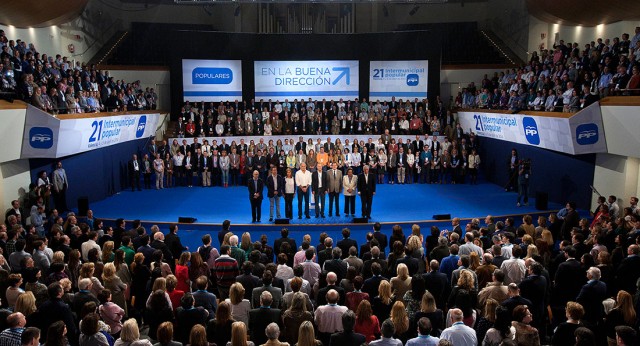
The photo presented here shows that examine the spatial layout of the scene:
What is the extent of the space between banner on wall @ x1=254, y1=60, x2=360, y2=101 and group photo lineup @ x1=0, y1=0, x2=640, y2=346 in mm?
69

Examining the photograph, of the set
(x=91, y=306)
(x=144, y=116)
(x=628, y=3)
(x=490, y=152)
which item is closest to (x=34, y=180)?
(x=144, y=116)

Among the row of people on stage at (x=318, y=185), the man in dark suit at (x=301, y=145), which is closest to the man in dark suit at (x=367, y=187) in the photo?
the row of people on stage at (x=318, y=185)

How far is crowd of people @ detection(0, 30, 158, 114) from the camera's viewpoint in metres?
13.7

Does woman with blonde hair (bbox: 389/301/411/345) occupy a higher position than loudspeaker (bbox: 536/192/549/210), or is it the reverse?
woman with blonde hair (bbox: 389/301/411/345)

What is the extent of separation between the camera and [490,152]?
21.3 metres

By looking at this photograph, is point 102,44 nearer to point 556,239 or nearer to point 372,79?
point 372,79

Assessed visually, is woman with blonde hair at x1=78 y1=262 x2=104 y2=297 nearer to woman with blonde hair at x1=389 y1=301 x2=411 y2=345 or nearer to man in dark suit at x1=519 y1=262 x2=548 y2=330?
woman with blonde hair at x1=389 y1=301 x2=411 y2=345

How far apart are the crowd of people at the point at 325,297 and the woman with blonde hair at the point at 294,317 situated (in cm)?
1

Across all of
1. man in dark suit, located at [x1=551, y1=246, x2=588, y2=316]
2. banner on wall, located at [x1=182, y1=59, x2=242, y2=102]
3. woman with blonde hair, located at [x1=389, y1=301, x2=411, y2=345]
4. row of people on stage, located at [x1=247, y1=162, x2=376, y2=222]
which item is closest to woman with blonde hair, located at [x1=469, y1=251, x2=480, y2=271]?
man in dark suit, located at [x1=551, y1=246, x2=588, y2=316]

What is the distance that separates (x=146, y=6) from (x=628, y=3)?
2214 cm

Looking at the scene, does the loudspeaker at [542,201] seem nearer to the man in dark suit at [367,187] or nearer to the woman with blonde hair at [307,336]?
the man in dark suit at [367,187]

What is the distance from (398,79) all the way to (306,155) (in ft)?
25.7

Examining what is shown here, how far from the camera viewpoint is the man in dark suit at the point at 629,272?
A: 759 centimetres

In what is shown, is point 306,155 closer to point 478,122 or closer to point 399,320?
point 478,122
